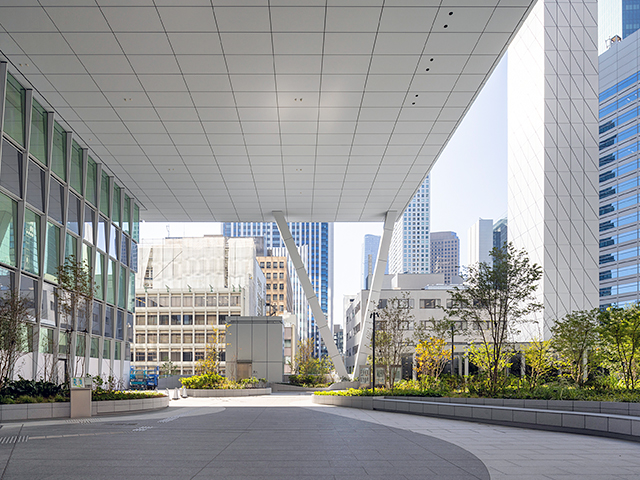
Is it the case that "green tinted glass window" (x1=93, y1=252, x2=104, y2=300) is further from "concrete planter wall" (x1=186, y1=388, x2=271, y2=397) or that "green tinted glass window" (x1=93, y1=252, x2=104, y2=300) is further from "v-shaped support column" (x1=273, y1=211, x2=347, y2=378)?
"v-shaped support column" (x1=273, y1=211, x2=347, y2=378)

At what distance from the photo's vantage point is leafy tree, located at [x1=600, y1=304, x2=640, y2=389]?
18516mm

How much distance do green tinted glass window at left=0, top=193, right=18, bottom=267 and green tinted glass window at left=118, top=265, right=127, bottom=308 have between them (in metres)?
11.9

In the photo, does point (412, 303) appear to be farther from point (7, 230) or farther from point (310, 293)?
point (7, 230)

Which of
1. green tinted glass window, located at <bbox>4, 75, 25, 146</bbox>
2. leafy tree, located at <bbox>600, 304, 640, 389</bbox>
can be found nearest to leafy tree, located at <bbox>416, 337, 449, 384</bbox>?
leafy tree, located at <bbox>600, 304, 640, 389</bbox>

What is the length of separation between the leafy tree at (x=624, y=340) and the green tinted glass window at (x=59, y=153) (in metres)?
19.4

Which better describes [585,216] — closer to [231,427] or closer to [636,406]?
[636,406]

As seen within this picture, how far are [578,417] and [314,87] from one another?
38.3ft

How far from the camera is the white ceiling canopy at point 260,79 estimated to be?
14.5m

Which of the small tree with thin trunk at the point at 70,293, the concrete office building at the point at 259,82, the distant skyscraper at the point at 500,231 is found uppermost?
the distant skyscraper at the point at 500,231

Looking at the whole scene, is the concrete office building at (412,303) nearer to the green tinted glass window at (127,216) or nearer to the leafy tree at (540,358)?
the leafy tree at (540,358)

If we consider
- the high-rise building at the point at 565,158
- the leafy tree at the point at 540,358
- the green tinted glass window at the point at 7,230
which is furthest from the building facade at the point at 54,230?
the high-rise building at the point at 565,158

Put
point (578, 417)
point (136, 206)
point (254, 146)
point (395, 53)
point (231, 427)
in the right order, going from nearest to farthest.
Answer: point (578, 417), point (231, 427), point (395, 53), point (254, 146), point (136, 206)

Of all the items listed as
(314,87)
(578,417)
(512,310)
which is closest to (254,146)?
(314,87)

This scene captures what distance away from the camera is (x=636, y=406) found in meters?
14.6
